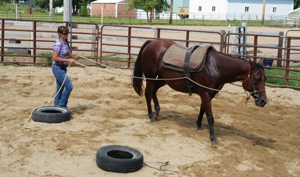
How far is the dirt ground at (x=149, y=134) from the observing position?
4809 mm

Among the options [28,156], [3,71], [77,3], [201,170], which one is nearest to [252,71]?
[201,170]

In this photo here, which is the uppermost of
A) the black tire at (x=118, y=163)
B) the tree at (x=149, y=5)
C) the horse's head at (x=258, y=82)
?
the tree at (x=149, y=5)

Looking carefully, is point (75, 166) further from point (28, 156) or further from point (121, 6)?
point (121, 6)

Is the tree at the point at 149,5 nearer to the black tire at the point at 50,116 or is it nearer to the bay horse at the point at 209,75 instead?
the bay horse at the point at 209,75

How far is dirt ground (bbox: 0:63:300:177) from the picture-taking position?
481 centimetres

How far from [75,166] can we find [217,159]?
6.19 feet

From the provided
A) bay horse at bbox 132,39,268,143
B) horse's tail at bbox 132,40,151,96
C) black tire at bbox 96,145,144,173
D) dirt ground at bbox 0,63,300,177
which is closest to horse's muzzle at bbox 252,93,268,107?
bay horse at bbox 132,39,268,143

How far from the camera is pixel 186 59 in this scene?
6.14 meters

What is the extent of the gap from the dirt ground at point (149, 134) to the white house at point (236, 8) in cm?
4697

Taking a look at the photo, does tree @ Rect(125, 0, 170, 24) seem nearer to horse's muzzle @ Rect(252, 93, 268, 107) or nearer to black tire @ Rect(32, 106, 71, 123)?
black tire @ Rect(32, 106, 71, 123)

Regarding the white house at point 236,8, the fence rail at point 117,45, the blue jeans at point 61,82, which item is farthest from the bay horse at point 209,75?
the white house at point 236,8

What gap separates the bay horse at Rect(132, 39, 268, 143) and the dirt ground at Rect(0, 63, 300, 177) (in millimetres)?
486

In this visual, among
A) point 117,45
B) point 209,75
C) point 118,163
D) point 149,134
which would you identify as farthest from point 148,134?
point 117,45

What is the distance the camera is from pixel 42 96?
841 cm
